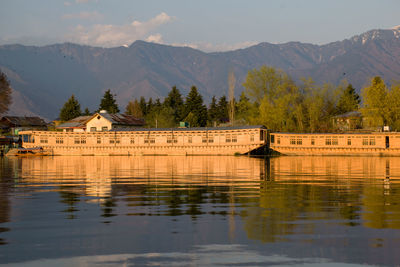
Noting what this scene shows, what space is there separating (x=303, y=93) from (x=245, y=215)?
9765 cm

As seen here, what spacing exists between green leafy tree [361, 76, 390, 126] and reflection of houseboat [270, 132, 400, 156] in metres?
6.51

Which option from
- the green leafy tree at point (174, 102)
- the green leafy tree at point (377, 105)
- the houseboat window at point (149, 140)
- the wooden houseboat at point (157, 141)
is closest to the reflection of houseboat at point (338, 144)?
the wooden houseboat at point (157, 141)

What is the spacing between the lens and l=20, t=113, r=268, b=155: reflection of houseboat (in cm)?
9778

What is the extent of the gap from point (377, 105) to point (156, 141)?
41613mm

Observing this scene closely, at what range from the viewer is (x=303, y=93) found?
116 metres

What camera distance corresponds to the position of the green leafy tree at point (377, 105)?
101375 millimetres

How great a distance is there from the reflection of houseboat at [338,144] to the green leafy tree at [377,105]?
6508 millimetres

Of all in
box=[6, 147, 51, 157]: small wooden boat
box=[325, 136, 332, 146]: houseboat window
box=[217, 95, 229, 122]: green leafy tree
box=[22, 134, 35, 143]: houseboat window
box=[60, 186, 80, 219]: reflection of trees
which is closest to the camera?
box=[60, 186, 80, 219]: reflection of trees

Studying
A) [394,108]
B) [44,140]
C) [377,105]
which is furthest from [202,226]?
[44,140]

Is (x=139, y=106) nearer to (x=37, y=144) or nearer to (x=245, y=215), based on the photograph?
(x=37, y=144)

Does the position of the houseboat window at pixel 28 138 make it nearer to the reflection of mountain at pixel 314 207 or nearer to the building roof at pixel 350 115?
the building roof at pixel 350 115

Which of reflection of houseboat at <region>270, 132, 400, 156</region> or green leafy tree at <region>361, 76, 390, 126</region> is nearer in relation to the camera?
reflection of houseboat at <region>270, 132, 400, 156</region>

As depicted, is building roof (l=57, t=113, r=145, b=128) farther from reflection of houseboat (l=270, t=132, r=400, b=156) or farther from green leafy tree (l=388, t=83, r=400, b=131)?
green leafy tree (l=388, t=83, r=400, b=131)

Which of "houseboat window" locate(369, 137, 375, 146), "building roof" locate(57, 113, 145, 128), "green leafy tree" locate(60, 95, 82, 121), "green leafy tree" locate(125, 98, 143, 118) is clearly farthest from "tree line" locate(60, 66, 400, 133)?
"green leafy tree" locate(60, 95, 82, 121)
